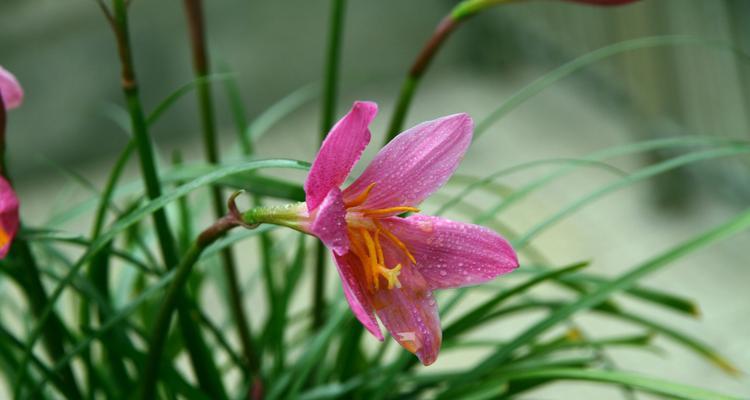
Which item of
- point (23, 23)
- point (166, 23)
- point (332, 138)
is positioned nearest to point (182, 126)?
point (166, 23)

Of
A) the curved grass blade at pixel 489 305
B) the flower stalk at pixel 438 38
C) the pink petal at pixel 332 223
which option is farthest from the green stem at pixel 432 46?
the pink petal at pixel 332 223

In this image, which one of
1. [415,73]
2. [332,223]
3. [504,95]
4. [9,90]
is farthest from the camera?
[504,95]

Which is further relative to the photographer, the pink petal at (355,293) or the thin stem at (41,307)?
the thin stem at (41,307)

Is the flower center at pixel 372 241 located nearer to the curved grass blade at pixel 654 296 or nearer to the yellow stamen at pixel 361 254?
the yellow stamen at pixel 361 254

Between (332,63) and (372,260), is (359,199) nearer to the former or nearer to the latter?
(372,260)

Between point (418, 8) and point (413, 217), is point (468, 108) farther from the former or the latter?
point (413, 217)

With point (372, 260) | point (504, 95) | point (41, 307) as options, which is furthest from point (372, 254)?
point (504, 95)
